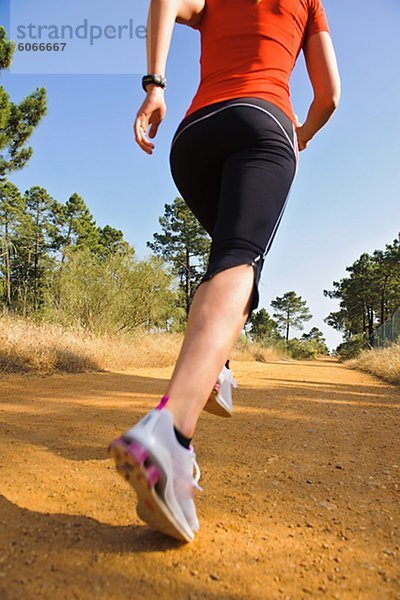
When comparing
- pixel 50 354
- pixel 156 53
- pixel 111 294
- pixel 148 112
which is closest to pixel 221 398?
pixel 148 112

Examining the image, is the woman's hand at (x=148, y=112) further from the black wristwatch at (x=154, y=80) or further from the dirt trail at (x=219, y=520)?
the dirt trail at (x=219, y=520)

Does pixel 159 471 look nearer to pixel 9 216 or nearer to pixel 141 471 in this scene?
pixel 141 471

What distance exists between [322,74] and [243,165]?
554mm

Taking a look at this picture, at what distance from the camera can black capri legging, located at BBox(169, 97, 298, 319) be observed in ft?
3.65

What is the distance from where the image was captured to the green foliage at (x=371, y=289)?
3268cm

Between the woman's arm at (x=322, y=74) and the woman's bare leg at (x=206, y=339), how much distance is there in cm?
74

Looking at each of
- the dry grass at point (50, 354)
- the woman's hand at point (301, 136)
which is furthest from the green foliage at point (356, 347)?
the woman's hand at point (301, 136)

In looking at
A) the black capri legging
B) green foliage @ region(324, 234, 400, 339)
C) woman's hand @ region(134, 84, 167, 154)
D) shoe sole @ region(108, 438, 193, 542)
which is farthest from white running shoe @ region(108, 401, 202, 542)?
green foliage @ region(324, 234, 400, 339)

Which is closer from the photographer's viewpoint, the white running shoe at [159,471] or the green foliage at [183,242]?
the white running shoe at [159,471]

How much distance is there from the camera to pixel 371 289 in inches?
1394

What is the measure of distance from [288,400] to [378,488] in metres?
2.54

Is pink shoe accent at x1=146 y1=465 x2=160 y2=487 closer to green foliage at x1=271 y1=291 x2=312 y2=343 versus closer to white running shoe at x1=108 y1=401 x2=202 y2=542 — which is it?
white running shoe at x1=108 y1=401 x2=202 y2=542

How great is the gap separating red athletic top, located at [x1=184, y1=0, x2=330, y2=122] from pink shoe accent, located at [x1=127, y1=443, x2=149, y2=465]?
0.99 meters

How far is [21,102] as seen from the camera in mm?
12445
